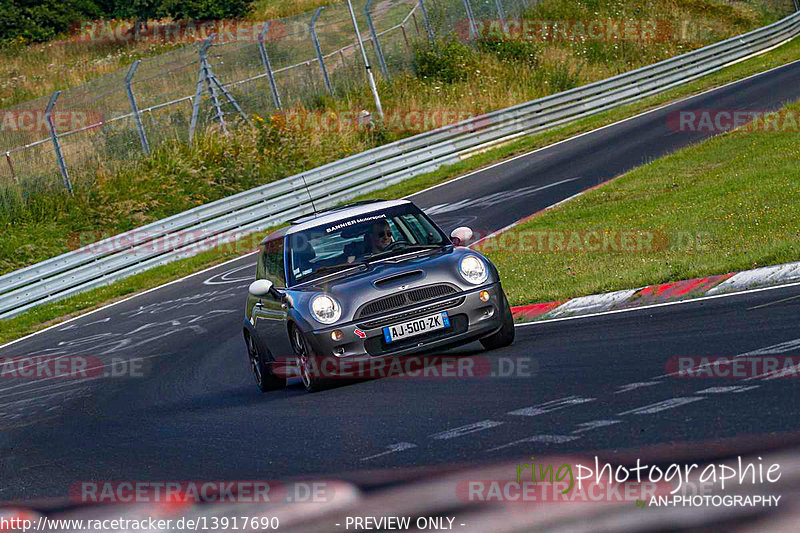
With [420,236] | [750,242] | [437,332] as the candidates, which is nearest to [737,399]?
[437,332]

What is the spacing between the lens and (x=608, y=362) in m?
7.81

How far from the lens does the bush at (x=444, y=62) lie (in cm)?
3816


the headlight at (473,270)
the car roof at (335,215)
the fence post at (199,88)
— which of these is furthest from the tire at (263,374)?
the fence post at (199,88)

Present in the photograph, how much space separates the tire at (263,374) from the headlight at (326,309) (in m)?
1.43

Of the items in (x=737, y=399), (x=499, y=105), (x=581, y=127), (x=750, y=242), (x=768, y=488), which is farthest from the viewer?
(x=499, y=105)

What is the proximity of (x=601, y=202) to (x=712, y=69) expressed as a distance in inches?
875

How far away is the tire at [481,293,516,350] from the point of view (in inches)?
369

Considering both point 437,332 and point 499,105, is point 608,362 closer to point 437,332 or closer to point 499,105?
point 437,332

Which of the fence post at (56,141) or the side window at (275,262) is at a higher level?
the side window at (275,262)

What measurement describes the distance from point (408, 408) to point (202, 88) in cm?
2517
